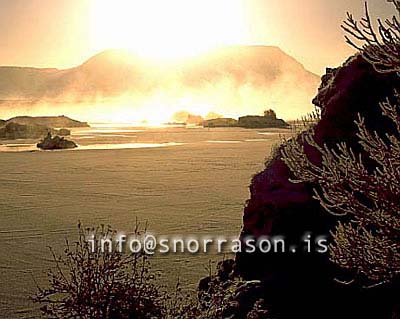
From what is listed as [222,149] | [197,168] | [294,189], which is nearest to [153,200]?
[197,168]

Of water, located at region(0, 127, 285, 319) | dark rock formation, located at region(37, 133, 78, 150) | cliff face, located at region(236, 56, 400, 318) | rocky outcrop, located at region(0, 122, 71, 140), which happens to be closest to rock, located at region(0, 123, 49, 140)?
rocky outcrop, located at region(0, 122, 71, 140)

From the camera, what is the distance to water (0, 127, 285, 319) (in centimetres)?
522

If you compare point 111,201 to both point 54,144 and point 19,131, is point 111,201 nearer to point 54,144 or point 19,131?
point 54,144

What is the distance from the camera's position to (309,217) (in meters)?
3.78

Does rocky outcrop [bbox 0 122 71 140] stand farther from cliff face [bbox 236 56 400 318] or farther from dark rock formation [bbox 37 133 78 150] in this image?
cliff face [bbox 236 56 400 318]

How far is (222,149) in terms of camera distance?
18859 mm

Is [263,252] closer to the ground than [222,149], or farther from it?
closer to the ground

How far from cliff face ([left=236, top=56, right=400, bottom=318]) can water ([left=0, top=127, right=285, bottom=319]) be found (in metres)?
1.16

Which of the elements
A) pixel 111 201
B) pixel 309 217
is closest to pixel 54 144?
pixel 111 201

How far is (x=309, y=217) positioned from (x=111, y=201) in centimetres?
560

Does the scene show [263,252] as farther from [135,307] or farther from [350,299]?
[135,307]

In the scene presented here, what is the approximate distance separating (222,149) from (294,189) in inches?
591

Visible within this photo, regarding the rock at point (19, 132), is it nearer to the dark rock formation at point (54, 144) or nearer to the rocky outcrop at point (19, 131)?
the rocky outcrop at point (19, 131)

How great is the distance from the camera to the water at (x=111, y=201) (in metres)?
5.22
